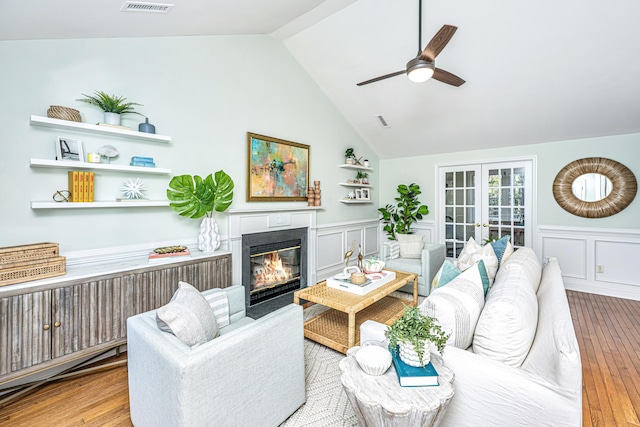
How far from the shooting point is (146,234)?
2.66 metres

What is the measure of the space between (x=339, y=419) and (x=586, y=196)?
4570 millimetres

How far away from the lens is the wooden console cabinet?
5.65ft

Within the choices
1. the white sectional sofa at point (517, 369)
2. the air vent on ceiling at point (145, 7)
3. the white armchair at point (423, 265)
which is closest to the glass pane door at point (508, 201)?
the white armchair at point (423, 265)

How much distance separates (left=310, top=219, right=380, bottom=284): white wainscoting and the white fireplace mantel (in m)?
0.20

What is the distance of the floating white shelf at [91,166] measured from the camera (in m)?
2.03

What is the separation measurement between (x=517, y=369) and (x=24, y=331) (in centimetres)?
275

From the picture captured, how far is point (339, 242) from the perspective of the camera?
190 inches

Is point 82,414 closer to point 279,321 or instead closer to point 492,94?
point 279,321

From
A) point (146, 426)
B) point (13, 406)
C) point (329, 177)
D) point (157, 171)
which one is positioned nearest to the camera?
point (146, 426)

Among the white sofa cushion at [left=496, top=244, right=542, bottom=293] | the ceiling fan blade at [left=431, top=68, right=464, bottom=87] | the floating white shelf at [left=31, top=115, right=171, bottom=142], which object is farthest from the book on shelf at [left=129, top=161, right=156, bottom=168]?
the white sofa cushion at [left=496, top=244, right=542, bottom=293]

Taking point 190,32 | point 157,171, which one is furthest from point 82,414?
point 190,32

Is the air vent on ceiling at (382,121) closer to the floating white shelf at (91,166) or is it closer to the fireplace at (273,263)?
the fireplace at (273,263)

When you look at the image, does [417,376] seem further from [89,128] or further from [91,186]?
[89,128]

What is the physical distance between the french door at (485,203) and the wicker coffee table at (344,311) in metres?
2.39
